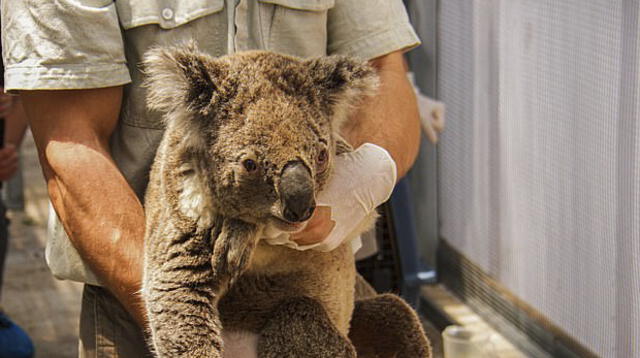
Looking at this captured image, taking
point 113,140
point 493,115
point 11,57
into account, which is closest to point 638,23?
point 493,115

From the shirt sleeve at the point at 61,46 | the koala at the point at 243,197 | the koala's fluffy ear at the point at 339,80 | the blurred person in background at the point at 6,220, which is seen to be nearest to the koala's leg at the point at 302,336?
the koala at the point at 243,197

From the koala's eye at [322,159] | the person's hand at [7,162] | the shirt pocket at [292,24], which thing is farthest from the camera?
the person's hand at [7,162]

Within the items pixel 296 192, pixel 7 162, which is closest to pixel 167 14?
pixel 296 192

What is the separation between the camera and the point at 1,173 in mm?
4012

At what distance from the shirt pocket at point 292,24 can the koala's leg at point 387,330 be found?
52 centimetres

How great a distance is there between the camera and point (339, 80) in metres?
1.55

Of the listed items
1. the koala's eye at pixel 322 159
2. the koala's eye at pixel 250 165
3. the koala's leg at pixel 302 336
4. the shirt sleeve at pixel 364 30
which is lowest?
the koala's leg at pixel 302 336

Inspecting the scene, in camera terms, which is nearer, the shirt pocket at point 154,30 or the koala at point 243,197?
the koala at point 243,197

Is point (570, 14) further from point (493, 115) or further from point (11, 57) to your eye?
point (11, 57)

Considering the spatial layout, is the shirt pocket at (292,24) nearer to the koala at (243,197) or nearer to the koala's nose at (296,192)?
the koala at (243,197)

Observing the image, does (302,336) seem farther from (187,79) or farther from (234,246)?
(187,79)

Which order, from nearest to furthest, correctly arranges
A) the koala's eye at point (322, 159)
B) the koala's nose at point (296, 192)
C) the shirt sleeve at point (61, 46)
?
1. the koala's nose at point (296, 192)
2. the koala's eye at point (322, 159)
3. the shirt sleeve at point (61, 46)

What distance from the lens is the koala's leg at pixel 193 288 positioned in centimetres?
150

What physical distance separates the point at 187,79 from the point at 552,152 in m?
2.00
